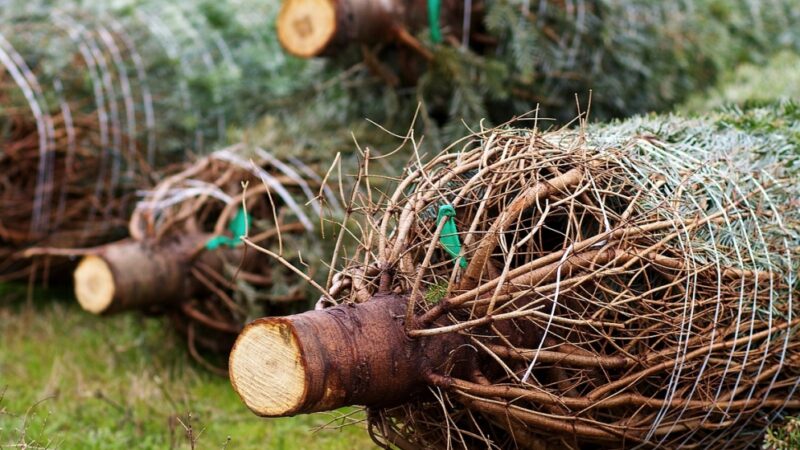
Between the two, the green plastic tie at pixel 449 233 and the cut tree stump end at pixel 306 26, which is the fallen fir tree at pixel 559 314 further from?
the cut tree stump end at pixel 306 26

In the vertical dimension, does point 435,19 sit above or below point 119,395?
above

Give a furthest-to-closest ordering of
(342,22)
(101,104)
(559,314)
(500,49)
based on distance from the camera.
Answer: (101,104) → (500,49) → (342,22) → (559,314)

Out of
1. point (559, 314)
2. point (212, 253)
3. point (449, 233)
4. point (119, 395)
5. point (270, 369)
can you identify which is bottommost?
point (119, 395)

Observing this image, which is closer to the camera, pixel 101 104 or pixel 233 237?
pixel 233 237

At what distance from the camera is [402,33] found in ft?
14.1

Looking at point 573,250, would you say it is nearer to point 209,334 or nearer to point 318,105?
point 209,334

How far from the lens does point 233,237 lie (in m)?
4.04

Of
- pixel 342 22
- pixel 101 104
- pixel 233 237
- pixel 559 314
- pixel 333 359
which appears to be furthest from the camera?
pixel 101 104

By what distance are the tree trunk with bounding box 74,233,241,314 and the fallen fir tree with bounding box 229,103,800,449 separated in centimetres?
148

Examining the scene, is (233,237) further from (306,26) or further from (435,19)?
(435,19)

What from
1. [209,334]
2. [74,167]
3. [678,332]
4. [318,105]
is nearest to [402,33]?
[318,105]

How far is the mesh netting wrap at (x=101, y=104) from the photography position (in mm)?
4918

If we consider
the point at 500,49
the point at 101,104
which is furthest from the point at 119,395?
the point at 500,49

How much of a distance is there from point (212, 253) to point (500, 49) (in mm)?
1663
